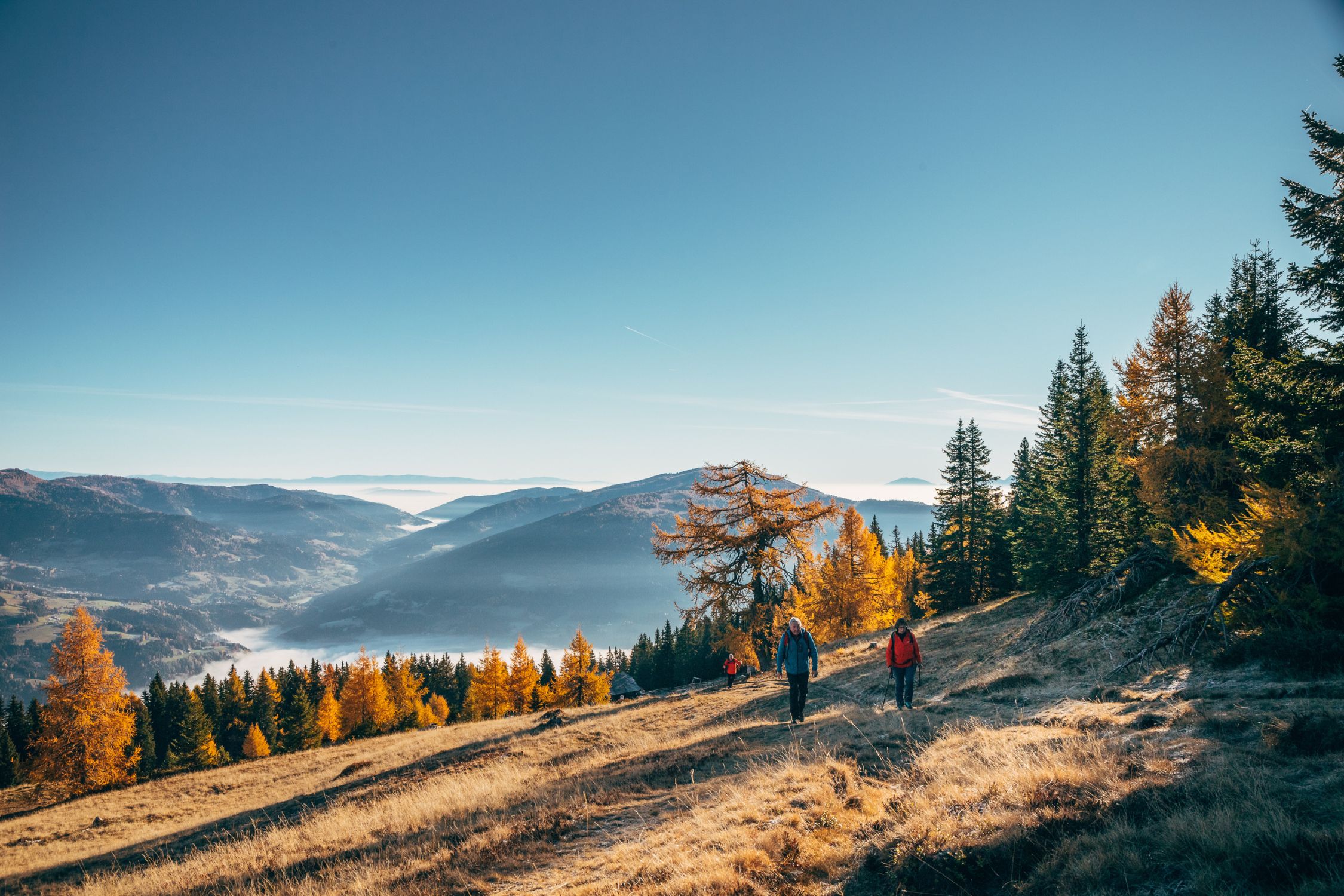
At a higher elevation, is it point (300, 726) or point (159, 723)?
point (300, 726)


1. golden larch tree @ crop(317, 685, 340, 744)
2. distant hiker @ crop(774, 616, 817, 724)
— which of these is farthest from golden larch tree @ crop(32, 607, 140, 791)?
distant hiker @ crop(774, 616, 817, 724)

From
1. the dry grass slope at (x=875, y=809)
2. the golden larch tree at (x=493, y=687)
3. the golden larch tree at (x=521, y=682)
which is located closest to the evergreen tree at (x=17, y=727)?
the golden larch tree at (x=493, y=687)

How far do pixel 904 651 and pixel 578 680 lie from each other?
154 ft

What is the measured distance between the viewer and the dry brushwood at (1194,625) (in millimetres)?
12406

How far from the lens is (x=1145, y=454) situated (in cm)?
2228

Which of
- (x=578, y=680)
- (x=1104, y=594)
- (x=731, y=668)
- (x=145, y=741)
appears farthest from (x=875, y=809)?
(x=145, y=741)

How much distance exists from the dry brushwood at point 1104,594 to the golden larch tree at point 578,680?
40.8 m

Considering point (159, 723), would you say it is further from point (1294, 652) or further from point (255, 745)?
point (1294, 652)

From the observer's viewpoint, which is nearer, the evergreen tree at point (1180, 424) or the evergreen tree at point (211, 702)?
the evergreen tree at point (1180, 424)

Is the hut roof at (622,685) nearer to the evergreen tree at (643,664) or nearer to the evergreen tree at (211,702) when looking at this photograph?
the evergreen tree at (643,664)

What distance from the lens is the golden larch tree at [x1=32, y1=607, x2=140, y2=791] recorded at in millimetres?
32875

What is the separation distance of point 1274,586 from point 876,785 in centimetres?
1152

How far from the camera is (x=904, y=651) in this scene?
42.8 feet

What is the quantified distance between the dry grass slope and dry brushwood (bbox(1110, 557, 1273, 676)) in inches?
35.5
